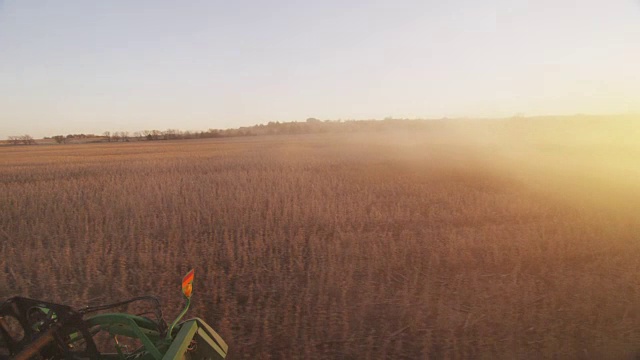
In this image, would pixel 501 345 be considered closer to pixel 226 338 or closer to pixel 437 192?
pixel 226 338

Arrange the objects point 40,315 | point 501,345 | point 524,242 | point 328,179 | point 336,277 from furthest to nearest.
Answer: point 328,179
point 524,242
point 336,277
point 501,345
point 40,315

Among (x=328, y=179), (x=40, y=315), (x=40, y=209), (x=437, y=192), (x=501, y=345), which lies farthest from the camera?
(x=328, y=179)

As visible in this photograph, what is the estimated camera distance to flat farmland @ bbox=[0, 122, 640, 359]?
4.09m

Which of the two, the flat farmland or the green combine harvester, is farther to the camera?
the flat farmland

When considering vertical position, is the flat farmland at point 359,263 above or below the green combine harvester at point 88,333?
below

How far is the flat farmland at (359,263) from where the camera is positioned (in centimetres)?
409

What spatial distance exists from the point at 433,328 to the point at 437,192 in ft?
24.3

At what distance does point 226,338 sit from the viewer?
4035 millimetres

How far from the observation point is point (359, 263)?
19.5 ft

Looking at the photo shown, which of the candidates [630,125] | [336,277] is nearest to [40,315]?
[336,277]

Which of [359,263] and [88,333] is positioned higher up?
[88,333]

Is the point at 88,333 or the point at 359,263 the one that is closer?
the point at 88,333

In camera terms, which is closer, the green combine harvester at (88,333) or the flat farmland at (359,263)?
the green combine harvester at (88,333)

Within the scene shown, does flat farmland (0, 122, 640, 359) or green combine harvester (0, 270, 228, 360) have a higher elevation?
green combine harvester (0, 270, 228, 360)
